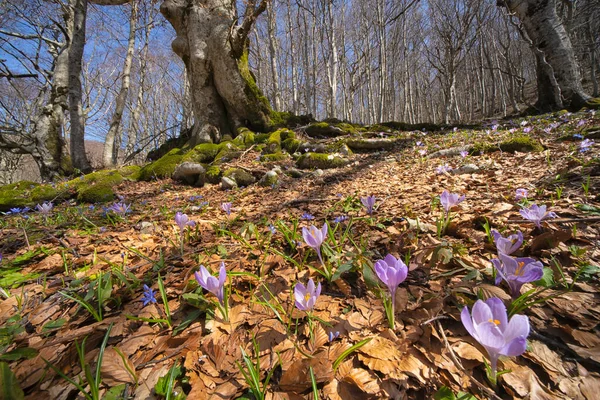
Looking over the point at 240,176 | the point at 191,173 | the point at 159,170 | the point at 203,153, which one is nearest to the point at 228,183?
the point at 240,176

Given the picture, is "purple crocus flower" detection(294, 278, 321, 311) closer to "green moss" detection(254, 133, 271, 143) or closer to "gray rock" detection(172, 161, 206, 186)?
"gray rock" detection(172, 161, 206, 186)

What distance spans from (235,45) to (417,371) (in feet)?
25.5

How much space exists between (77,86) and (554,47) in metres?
12.9

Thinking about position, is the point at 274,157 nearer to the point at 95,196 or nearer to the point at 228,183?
the point at 228,183

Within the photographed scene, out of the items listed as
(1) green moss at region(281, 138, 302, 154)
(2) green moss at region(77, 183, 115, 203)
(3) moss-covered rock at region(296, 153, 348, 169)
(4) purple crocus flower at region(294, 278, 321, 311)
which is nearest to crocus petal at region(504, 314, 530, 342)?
(4) purple crocus flower at region(294, 278, 321, 311)

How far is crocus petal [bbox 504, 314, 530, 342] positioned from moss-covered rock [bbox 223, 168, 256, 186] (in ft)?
12.4

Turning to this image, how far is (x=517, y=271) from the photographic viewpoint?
84cm

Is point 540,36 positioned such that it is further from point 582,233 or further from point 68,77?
point 68,77

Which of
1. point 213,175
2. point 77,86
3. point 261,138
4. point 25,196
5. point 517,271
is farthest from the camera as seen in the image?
point 77,86

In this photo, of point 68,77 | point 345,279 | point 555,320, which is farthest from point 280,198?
point 68,77

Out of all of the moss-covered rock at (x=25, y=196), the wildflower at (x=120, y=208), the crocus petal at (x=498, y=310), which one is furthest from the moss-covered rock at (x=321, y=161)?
the moss-covered rock at (x=25, y=196)

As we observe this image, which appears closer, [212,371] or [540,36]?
[212,371]

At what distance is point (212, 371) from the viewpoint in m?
0.82

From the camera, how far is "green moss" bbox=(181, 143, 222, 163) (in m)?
5.52
